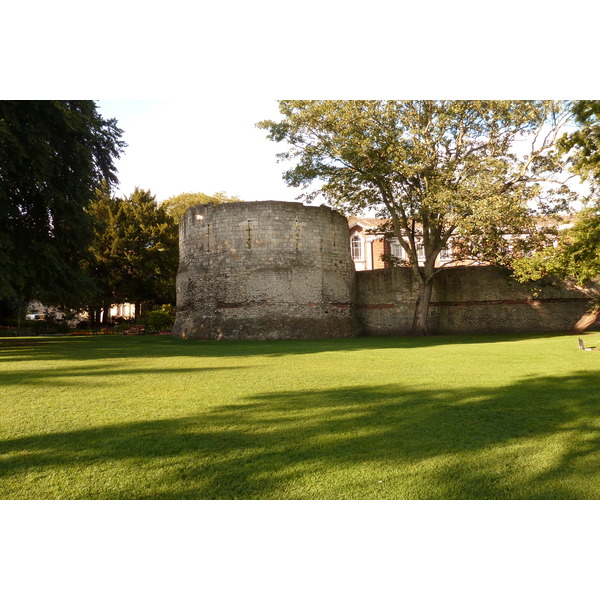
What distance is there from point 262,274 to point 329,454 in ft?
52.7

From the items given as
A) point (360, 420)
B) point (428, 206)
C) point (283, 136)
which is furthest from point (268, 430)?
point (283, 136)

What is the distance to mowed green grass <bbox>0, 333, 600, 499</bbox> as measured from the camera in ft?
9.57

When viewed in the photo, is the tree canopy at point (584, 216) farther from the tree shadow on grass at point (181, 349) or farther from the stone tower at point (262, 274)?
the stone tower at point (262, 274)

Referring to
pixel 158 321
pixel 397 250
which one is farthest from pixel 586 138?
pixel 397 250

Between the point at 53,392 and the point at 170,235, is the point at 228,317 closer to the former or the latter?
the point at 53,392

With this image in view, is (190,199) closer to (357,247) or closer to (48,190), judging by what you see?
(357,247)

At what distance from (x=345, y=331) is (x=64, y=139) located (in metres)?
12.5

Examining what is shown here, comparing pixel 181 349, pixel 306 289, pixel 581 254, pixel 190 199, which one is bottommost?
pixel 181 349

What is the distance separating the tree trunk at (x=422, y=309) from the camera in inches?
808

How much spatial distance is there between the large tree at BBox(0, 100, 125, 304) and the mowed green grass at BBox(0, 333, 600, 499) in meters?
6.67

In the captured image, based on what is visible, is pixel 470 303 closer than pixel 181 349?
No

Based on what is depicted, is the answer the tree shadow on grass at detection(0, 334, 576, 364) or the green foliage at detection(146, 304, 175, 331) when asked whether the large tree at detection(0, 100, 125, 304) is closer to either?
the tree shadow on grass at detection(0, 334, 576, 364)

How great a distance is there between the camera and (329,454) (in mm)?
3535

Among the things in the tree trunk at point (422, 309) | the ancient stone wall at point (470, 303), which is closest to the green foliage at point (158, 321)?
the ancient stone wall at point (470, 303)
